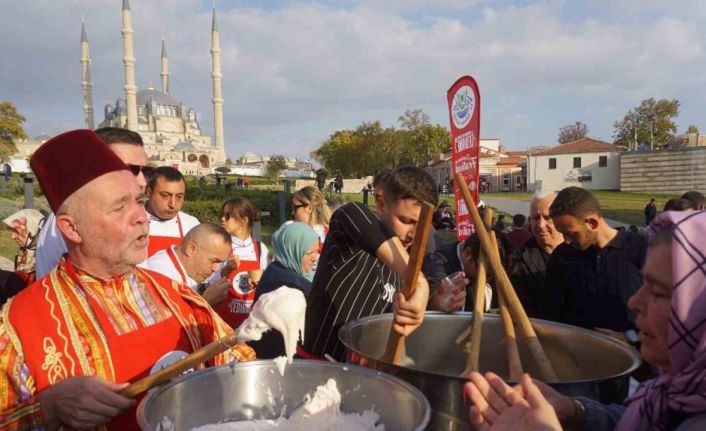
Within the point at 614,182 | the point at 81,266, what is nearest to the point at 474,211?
the point at 81,266

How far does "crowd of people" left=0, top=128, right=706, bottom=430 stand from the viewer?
124 centimetres

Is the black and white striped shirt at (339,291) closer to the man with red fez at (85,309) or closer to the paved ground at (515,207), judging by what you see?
the man with red fez at (85,309)

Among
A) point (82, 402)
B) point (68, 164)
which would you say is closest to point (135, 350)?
point (82, 402)

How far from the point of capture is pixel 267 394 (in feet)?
5.20

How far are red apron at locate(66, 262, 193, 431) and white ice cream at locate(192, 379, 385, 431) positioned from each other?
18.1 inches

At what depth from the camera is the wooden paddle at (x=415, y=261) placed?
1610 millimetres

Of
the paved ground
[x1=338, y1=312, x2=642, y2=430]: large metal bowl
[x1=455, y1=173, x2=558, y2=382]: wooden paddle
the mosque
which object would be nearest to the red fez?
[x1=338, y1=312, x2=642, y2=430]: large metal bowl

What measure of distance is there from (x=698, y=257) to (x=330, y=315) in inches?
59.9

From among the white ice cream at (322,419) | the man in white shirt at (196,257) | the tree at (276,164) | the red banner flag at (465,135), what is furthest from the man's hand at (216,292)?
the tree at (276,164)

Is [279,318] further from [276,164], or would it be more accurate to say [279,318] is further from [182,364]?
[276,164]

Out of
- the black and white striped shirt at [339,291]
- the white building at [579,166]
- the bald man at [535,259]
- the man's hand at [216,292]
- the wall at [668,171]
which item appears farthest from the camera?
the white building at [579,166]

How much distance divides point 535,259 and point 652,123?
61.7m

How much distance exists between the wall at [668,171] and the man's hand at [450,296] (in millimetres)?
52280

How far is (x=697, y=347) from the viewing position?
1144 millimetres
